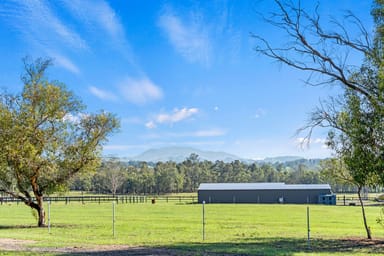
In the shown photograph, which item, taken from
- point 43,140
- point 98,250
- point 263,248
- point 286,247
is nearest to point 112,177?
point 43,140

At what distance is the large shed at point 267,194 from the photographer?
68375mm

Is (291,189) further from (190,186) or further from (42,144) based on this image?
(190,186)

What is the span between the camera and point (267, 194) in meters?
69.2

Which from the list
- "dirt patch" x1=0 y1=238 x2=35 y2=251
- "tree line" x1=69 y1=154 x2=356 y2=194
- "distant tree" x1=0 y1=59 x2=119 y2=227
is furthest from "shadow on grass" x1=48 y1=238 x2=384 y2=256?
"tree line" x1=69 y1=154 x2=356 y2=194

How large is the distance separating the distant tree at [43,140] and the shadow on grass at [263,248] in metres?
11.9

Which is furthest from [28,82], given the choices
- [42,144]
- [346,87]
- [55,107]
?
[346,87]

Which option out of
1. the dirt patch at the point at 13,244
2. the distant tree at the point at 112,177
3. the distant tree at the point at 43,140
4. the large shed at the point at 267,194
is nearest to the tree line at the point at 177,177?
the distant tree at the point at 112,177

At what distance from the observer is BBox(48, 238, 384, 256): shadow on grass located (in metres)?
13.5

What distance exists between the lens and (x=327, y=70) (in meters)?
16.0

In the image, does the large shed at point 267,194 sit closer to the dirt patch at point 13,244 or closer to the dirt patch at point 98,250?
the dirt patch at point 13,244

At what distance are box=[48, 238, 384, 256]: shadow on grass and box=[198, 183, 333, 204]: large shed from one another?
171ft

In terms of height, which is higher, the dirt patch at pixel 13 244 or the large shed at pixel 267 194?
the dirt patch at pixel 13 244

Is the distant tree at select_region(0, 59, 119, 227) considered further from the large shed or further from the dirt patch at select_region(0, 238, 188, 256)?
the large shed

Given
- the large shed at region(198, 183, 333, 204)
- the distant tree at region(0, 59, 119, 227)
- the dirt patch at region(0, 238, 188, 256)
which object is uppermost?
the distant tree at region(0, 59, 119, 227)
